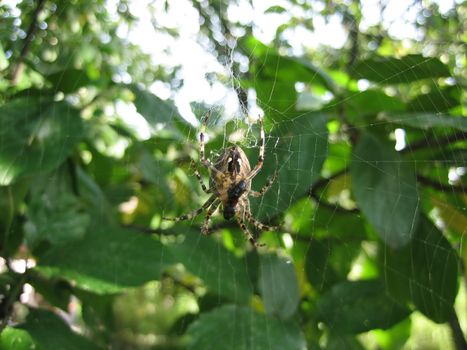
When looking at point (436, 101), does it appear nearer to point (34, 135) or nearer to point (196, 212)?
point (196, 212)

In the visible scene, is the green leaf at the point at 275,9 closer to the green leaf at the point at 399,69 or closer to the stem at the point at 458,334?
the green leaf at the point at 399,69

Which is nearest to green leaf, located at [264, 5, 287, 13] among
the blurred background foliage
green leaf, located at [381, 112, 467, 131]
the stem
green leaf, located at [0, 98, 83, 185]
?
the blurred background foliage

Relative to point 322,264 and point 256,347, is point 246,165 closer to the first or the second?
point 322,264

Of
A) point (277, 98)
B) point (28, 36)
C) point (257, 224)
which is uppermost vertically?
point (28, 36)

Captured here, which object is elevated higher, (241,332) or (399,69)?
(399,69)

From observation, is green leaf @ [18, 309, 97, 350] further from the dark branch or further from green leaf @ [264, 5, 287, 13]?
green leaf @ [264, 5, 287, 13]

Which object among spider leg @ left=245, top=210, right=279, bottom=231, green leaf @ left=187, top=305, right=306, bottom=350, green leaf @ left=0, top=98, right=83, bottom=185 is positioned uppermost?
green leaf @ left=0, top=98, right=83, bottom=185

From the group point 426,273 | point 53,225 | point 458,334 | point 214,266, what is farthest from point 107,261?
point 458,334
